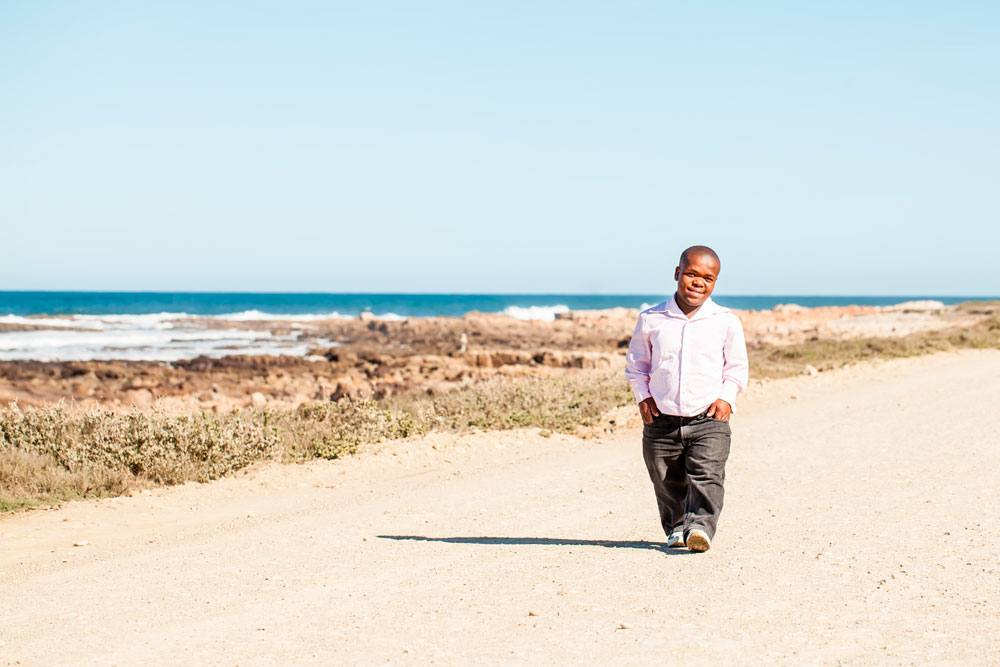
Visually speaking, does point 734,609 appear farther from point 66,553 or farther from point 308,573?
point 66,553

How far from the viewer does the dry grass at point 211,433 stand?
9527 millimetres

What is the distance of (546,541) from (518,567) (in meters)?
0.80

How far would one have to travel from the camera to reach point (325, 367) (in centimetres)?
2736

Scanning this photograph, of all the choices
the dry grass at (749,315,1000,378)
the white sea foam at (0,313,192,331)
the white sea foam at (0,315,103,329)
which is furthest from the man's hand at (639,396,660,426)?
the white sea foam at (0,315,103,329)

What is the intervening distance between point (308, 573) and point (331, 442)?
16.8 ft

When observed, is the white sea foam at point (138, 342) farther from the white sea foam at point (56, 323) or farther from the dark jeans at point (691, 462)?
the dark jeans at point (691, 462)

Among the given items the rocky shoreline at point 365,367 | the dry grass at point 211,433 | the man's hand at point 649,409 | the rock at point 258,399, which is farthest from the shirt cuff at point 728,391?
the rock at point 258,399

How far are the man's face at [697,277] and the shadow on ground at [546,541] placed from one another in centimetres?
161

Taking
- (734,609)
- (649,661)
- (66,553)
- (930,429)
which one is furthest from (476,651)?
(930,429)

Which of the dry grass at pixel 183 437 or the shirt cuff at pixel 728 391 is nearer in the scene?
the shirt cuff at pixel 728 391

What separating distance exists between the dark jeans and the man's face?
740mm

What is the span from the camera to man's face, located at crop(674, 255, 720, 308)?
240 inches

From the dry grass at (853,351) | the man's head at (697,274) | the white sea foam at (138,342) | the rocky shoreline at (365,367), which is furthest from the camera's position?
the white sea foam at (138,342)

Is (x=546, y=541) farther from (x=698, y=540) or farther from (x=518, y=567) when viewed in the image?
(x=698, y=540)
